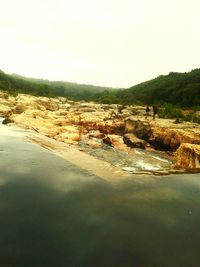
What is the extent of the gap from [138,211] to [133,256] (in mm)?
2752

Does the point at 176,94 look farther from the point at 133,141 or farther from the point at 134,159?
the point at 134,159

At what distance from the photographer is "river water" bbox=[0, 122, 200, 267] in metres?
Answer: 8.09

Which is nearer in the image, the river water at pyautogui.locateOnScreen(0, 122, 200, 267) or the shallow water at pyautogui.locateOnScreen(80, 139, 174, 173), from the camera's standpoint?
the river water at pyautogui.locateOnScreen(0, 122, 200, 267)

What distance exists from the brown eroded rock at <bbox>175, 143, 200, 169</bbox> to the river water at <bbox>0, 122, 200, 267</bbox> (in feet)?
6.42

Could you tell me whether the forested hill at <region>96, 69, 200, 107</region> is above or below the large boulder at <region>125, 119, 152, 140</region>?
above

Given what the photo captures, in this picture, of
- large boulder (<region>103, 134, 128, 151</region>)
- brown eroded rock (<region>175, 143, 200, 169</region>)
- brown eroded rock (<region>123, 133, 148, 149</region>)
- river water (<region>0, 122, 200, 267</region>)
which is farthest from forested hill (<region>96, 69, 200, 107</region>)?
river water (<region>0, 122, 200, 267</region>)

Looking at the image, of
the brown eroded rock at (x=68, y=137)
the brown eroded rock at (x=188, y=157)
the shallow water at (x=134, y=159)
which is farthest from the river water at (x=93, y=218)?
the brown eroded rock at (x=68, y=137)

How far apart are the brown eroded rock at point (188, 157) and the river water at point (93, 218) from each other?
6.42ft

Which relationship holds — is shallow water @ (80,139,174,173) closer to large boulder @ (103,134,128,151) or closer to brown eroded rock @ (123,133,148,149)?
large boulder @ (103,134,128,151)

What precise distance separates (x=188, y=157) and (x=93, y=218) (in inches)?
368

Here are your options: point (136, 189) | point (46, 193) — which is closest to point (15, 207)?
point (46, 193)

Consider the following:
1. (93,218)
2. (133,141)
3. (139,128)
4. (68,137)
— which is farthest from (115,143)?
(93,218)

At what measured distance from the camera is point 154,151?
2475 centimetres

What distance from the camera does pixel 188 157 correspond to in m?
17.5
